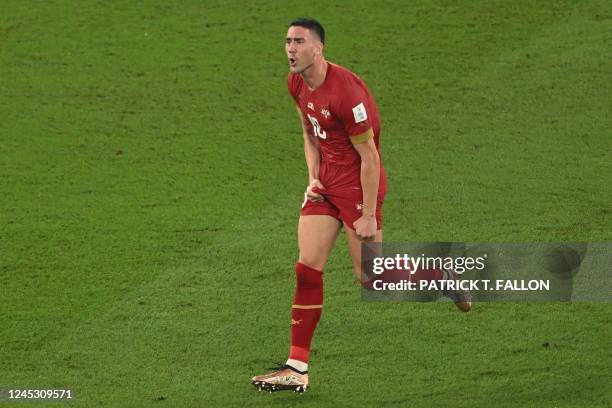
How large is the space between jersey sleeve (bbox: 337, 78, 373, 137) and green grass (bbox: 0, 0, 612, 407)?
1414mm

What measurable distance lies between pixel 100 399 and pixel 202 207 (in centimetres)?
276

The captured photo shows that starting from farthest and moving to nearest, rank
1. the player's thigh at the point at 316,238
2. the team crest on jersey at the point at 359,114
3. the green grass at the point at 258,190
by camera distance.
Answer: the green grass at the point at 258,190 < the player's thigh at the point at 316,238 < the team crest on jersey at the point at 359,114

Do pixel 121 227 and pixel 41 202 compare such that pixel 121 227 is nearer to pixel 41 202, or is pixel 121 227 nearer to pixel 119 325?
pixel 41 202

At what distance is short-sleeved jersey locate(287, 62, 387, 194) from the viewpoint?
22.6 feet

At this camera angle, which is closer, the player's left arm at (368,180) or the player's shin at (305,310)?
the player's left arm at (368,180)

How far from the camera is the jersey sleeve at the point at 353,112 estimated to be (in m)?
6.87

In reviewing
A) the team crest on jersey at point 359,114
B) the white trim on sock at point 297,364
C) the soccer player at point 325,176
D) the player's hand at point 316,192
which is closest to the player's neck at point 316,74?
the soccer player at point 325,176

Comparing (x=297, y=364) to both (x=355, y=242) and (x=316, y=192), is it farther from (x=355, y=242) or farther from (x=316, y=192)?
(x=316, y=192)

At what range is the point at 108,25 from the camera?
40.4 feet

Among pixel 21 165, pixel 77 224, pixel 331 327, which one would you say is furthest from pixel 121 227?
pixel 331 327

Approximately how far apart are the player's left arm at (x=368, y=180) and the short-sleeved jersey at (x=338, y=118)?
0.20 ft

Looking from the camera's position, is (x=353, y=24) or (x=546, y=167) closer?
(x=546, y=167)

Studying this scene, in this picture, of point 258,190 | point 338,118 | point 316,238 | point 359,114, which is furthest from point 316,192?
point 258,190

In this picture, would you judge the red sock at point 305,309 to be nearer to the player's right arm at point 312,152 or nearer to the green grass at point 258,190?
the green grass at point 258,190
